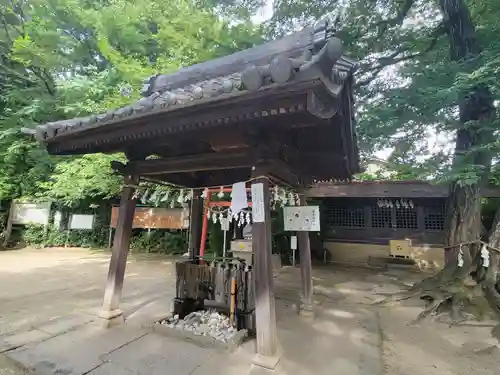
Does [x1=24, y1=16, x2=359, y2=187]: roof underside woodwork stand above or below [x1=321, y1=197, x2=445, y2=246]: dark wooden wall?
above

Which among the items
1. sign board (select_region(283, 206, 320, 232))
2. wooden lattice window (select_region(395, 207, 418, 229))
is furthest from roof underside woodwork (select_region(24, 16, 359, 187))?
wooden lattice window (select_region(395, 207, 418, 229))

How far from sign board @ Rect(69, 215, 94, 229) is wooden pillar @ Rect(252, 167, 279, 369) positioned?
13.2 m

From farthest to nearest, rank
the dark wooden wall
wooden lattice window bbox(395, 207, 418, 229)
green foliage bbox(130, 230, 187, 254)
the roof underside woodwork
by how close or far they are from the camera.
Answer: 1. green foliage bbox(130, 230, 187, 254)
2. wooden lattice window bbox(395, 207, 418, 229)
3. the dark wooden wall
4. the roof underside woodwork

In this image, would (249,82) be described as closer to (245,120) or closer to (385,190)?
Result: (245,120)

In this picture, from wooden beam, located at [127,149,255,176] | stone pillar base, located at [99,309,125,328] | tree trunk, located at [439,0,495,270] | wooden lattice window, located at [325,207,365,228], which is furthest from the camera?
wooden lattice window, located at [325,207,365,228]

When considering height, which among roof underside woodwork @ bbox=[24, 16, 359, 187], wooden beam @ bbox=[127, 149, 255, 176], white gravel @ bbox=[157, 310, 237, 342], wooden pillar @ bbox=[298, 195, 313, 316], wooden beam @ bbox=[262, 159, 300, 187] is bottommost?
white gravel @ bbox=[157, 310, 237, 342]

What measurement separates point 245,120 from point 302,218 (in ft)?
7.64

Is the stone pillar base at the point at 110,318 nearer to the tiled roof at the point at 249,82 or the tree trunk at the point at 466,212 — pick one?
the tiled roof at the point at 249,82

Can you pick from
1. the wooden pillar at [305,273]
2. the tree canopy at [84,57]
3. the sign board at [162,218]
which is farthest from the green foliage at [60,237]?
the wooden pillar at [305,273]

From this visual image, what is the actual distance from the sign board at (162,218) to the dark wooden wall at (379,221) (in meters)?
5.84

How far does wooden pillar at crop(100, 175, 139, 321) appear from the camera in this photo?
4008 millimetres

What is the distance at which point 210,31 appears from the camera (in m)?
7.70

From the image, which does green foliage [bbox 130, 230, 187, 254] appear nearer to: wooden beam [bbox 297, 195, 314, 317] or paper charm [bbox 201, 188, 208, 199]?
paper charm [bbox 201, 188, 208, 199]

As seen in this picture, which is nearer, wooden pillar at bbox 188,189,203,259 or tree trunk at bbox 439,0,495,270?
wooden pillar at bbox 188,189,203,259
